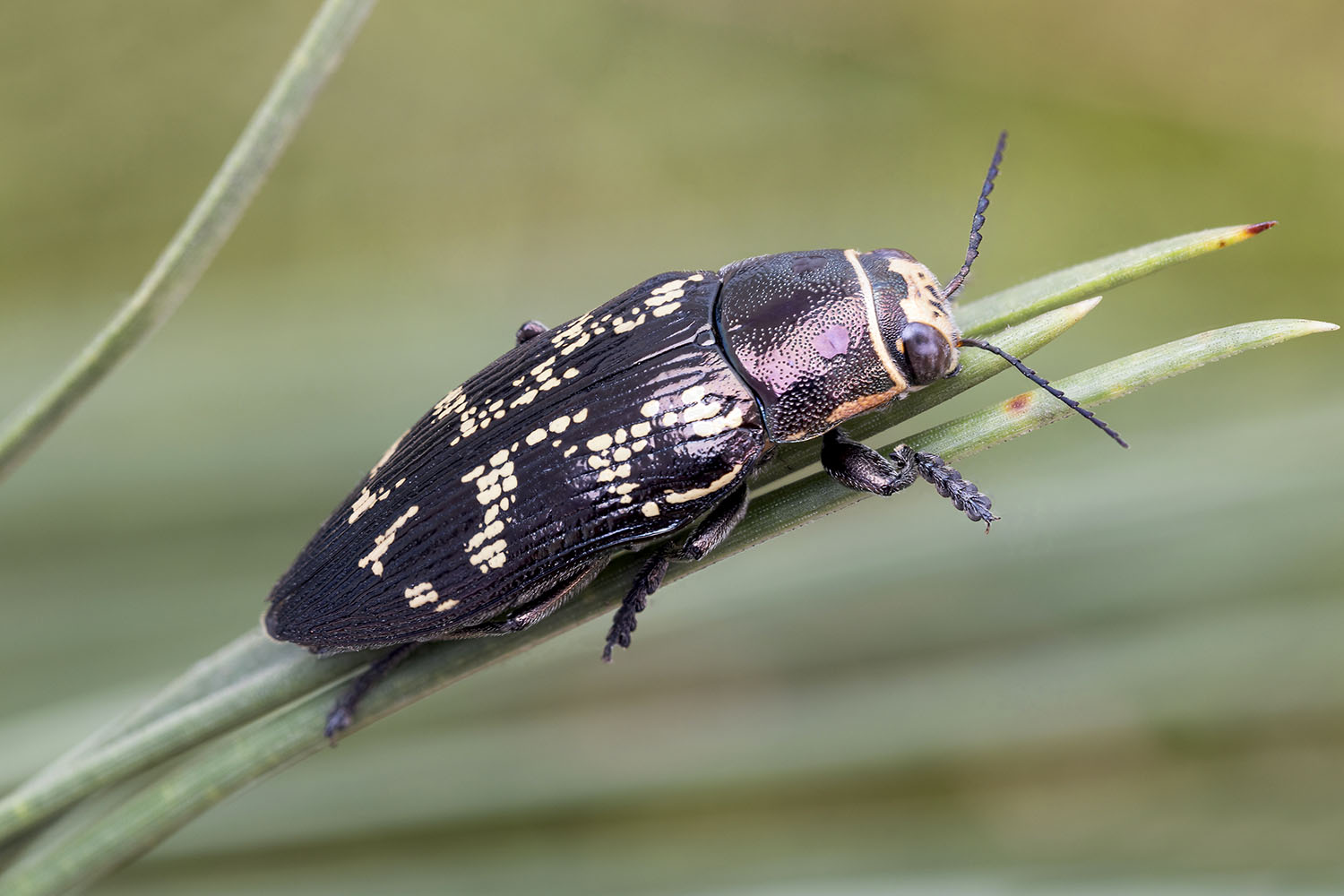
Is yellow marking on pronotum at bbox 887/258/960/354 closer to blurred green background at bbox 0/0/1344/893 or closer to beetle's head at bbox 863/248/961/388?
beetle's head at bbox 863/248/961/388

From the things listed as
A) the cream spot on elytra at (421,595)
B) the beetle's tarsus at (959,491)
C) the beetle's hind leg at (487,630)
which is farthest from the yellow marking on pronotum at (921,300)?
the cream spot on elytra at (421,595)

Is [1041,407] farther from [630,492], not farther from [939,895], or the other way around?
[939,895]

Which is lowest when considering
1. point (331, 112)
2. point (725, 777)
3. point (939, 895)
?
point (939, 895)

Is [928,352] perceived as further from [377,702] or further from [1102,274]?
[377,702]

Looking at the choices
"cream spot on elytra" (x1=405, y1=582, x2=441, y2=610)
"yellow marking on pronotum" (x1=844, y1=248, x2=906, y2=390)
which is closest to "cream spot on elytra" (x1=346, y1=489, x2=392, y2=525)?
"cream spot on elytra" (x1=405, y1=582, x2=441, y2=610)

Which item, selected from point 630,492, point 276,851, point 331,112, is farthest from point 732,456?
point 331,112

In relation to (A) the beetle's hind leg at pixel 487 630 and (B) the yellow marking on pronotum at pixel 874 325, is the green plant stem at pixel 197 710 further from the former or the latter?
(B) the yellow marking on pronotum at pixel 874 325
